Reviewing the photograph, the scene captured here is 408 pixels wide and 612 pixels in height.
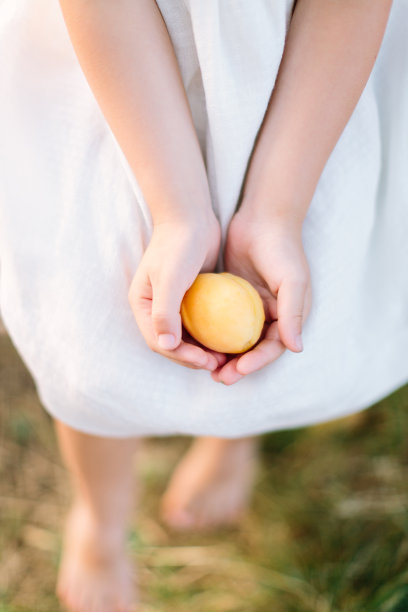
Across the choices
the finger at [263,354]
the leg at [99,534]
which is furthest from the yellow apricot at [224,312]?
the leg at [99,534]

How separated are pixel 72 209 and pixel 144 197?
0.28ft

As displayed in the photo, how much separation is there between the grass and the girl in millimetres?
460

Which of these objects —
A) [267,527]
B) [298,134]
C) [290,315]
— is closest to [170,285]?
[290,315]

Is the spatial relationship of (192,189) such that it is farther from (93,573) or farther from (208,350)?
(93,573)

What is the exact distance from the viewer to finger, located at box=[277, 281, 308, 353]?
664 millimetres

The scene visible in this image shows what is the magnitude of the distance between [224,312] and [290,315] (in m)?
0.07

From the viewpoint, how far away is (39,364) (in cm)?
76

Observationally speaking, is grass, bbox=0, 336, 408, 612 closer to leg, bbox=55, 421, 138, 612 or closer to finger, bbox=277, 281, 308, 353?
leg, bbox=55, 421, 138, 612

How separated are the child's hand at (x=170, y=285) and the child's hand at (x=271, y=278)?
36 mm

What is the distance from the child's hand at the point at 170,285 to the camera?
2.15 ft

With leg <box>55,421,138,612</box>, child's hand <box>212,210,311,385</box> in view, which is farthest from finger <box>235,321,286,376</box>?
leg <box>55,421,138,612</box>

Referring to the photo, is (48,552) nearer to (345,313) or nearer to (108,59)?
(345,313)

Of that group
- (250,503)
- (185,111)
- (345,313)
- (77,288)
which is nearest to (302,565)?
(250,503)

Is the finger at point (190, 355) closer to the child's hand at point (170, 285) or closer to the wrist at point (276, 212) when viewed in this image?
the child's hand at point (170, 285)
